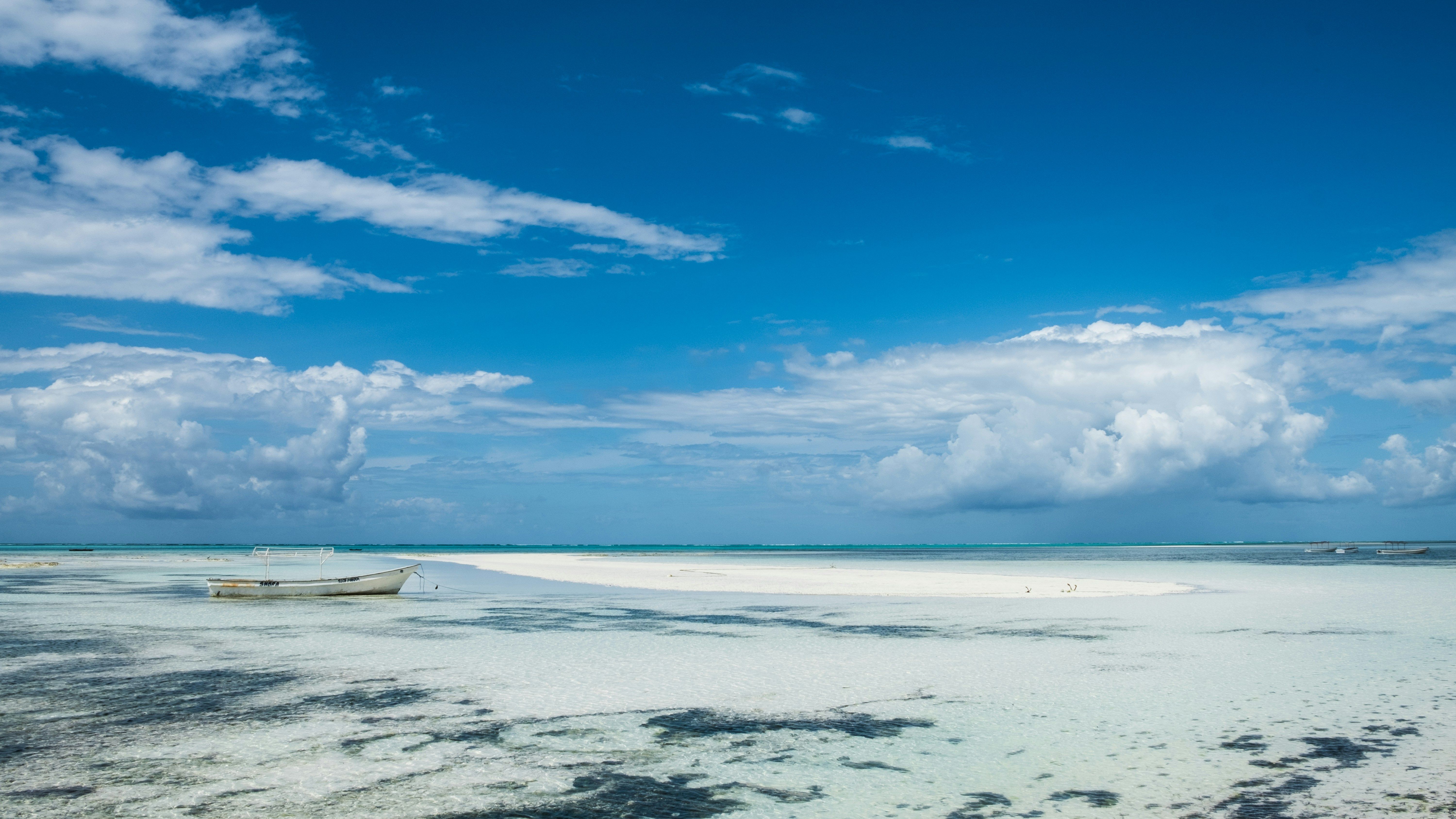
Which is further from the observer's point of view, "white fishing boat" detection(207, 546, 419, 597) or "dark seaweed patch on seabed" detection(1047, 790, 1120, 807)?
"white fishing boat" detection(207, 546, 419, 597)

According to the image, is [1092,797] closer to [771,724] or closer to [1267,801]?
[1267,801]

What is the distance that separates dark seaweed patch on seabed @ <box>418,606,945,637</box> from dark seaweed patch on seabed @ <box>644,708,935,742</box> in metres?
9.93

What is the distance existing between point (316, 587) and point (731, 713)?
27.5 meters

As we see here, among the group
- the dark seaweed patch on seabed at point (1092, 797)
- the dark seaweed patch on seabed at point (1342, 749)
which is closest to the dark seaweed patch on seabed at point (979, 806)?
the dark seaweed patch on seabed at point (1092, 797)

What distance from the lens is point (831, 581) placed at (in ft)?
165

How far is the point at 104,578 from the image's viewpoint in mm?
52156

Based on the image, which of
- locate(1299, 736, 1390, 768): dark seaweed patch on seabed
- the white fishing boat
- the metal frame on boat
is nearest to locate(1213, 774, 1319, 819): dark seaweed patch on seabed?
locate(1299, 736, 1390, 768): dark seaweed patch on seabed

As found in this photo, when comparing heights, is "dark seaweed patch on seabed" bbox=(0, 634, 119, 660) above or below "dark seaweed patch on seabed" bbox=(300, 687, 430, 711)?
below

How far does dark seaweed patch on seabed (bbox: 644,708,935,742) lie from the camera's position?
40.1ft

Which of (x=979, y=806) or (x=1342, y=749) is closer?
(x=979, y=806)

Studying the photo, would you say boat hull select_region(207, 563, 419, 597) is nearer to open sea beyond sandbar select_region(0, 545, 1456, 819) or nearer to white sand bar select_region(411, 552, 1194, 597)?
open sea beyond sandbar select_region(0, 545, 1456, 819)

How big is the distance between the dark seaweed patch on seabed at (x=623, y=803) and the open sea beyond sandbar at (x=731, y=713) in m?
0.04

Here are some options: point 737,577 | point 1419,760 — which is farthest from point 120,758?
point 737,577

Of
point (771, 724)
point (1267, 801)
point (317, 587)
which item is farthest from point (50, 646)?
point (1267, 801)
